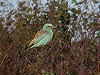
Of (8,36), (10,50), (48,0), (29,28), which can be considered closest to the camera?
(10,50)

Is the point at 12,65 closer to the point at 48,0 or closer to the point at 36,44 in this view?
the point at 36,44

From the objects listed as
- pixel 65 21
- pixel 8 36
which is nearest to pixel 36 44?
pixel 8 36

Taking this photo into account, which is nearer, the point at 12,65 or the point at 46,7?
the point at 12,65

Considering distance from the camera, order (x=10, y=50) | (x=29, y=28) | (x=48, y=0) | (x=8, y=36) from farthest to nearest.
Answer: (x=48, y=0) < (x=29, y=28) < (x=8, y=36) < (x=10, y=50)

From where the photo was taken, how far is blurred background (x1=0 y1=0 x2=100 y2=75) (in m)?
3.81

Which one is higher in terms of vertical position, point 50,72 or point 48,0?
point 48,0

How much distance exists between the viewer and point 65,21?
5535mm

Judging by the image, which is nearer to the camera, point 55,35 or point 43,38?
point 43,38

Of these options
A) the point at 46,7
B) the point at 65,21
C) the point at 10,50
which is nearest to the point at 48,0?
the point at 46,7

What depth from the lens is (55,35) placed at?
16.7 ft

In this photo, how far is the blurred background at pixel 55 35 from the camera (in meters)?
3.81

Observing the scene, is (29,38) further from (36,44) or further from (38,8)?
(36,44)

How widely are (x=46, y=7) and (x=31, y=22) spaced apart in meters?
0.33

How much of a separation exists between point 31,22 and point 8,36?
2.66 feet
